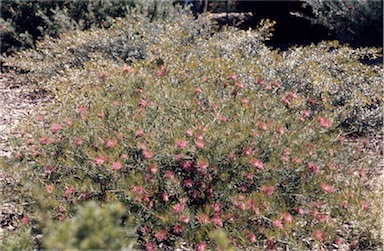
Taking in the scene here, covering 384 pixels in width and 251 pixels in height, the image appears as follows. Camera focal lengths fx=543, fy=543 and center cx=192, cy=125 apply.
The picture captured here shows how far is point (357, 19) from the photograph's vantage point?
7.67 metres

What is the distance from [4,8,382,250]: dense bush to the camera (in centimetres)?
288

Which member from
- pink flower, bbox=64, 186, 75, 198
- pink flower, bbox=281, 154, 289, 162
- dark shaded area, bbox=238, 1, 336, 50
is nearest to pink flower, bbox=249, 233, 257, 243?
pink flower, bbox=281, 154, 289, 162

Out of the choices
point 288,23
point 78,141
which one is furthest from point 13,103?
point 288,23


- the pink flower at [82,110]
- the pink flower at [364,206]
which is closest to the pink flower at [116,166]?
the pink flower at [82,110]

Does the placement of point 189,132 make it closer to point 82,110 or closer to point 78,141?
point 78,141

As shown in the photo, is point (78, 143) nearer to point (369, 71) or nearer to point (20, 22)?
point (369, 71)

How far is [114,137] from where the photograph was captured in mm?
3084

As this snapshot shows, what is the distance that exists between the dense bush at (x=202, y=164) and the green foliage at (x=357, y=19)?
13.6ft

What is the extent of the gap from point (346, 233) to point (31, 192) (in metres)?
1.88

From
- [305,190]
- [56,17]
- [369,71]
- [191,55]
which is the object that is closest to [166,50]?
[191,55]

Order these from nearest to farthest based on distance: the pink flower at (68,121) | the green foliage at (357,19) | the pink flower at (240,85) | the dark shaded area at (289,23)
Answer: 1. the pink flower at (68,121)
2. the pink flower at (240,85)
3. the green foliage at (357,19)
4. the dark shaded area at (289,23)

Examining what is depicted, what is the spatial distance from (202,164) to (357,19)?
558cm

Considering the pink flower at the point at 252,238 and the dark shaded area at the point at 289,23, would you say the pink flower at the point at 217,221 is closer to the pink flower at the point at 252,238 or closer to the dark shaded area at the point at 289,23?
the pink flower at the point at 252,238

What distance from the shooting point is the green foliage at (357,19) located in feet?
24.4
